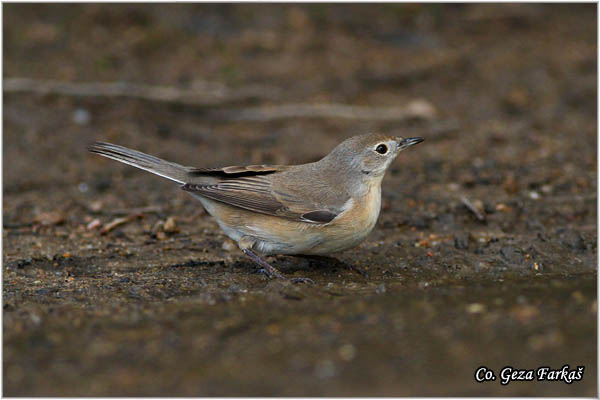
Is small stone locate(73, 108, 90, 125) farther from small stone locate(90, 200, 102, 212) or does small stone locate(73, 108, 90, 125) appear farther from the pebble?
small stone locate(90, 200, 102, 212)

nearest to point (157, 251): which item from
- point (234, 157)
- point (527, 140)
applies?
point (234, 157)

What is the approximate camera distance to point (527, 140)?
10.4 meters

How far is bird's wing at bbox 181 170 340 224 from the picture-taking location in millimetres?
6559

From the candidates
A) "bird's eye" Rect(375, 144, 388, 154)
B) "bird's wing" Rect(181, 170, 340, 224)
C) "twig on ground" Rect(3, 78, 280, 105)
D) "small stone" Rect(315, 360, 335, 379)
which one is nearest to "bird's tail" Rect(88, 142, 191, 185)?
"bird's wing" Rect(181, 170, 340, 224)

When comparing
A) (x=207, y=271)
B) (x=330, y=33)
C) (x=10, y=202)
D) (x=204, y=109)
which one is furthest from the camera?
(x=330, y=33)

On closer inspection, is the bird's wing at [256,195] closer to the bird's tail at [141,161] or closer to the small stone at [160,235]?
the bird's tail at [141,161]

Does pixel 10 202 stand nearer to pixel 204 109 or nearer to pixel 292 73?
pixel 204 109

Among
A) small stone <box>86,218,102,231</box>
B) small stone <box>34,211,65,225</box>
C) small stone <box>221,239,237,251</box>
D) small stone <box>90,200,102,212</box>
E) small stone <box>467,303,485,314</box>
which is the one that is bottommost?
small stone <box>221,239,237,251</box>

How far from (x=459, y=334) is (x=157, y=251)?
369cm

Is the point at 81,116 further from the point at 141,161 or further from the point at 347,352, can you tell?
the point at 347,352

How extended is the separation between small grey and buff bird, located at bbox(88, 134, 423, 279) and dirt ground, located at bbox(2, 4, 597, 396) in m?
0.36

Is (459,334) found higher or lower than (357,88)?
lower

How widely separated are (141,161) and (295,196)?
1539 mm

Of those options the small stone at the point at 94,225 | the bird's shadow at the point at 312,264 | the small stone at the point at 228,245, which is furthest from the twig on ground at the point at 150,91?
the bird's shadow at the point at 312,264
